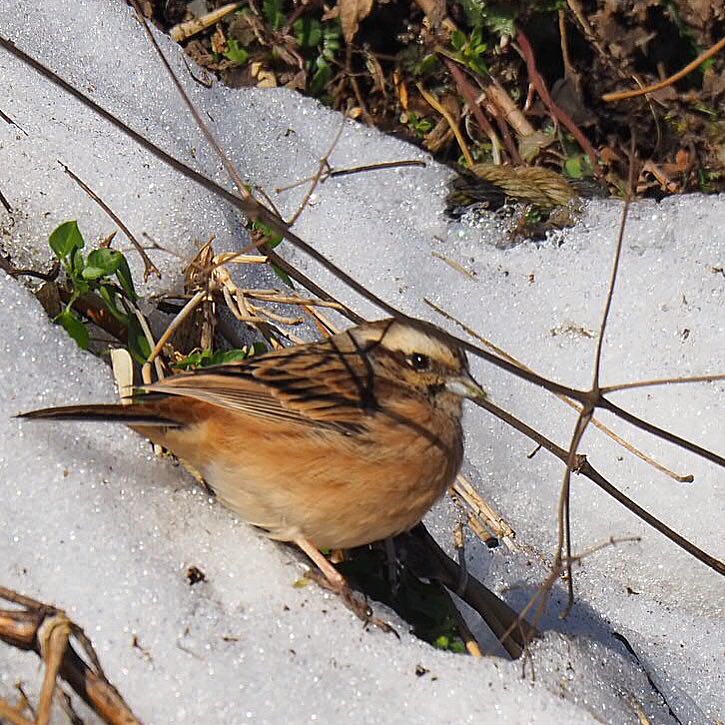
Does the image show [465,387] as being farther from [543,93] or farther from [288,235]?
[543,93]

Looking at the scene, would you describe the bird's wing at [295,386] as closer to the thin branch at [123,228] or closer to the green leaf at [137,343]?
the green leaf at [137,343]

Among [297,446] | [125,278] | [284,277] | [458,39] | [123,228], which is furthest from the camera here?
[458,39]

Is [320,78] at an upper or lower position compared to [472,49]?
lower

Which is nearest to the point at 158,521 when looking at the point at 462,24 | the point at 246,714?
the point at 246,714

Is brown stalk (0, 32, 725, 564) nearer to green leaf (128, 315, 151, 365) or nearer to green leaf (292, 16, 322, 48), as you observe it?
green leaf (128, 315, 151, 365)

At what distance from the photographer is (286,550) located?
10.9 ft

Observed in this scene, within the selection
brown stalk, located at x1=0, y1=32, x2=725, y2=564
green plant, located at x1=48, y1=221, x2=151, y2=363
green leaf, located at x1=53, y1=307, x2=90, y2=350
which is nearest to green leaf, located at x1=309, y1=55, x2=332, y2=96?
green plant, located at x1=48, y1=221, x2=151, y2=363

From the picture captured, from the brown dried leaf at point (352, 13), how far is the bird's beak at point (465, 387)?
95.8 inches

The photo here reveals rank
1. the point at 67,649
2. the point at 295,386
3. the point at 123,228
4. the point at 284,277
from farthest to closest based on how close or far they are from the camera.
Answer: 1. the point at 284,277
2. the point at 123,228
3. the point at 295,386
4. the point at 67,649

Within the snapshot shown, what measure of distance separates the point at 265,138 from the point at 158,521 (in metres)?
2.28

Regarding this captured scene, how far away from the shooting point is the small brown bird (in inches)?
124

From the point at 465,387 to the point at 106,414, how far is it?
1091 mm

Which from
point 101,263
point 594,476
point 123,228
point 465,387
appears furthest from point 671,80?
point 101,263

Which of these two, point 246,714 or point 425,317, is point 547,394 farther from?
point 246,714
